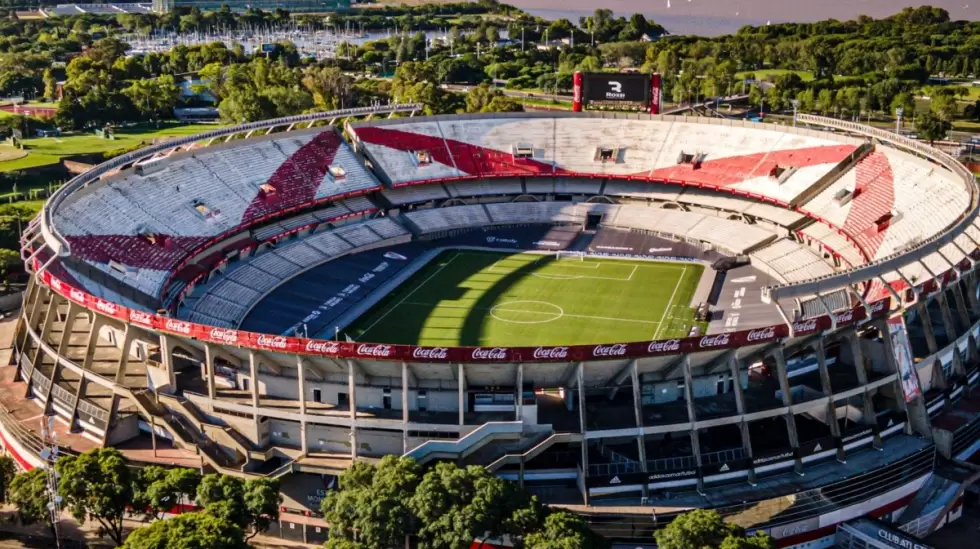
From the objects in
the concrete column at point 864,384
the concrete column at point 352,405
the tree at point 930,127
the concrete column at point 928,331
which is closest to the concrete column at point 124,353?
the concrete column at point 352,405

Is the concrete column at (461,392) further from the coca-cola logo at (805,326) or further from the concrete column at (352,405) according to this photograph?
the coca-cola logo at (805,326)

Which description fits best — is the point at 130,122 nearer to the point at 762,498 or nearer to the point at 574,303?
the point at 574,303

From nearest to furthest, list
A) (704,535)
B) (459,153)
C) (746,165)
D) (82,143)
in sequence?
(704,535)
(746,165)
(459,153)
(82,143)

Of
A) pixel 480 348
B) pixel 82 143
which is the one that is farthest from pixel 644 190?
pixel 82 143

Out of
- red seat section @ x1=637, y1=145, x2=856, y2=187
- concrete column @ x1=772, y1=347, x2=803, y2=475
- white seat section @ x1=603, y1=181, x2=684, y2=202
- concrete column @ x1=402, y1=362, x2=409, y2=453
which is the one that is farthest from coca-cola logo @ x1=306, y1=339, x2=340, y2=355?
red seat section @ x1=637, y1=145, x2=856, y2=187

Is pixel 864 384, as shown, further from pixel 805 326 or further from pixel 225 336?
pixel 225 336
